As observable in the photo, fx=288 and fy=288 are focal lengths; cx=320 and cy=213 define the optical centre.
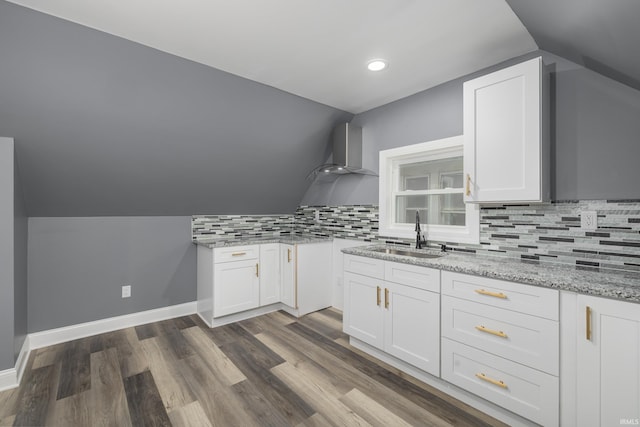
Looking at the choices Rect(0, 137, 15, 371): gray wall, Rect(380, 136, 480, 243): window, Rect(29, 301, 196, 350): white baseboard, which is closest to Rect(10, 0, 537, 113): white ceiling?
Rect(380, 136, 480, 243): window

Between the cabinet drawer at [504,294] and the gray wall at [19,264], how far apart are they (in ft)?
10.1

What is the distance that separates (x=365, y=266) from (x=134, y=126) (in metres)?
2.28

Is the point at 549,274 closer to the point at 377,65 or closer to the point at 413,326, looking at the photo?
the point at 413,326

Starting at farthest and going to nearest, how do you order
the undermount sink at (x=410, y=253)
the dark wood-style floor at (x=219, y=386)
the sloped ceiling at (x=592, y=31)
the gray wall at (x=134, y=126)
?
the undermount sink at (x=410, y=253)
the gray wall at (x=134, y=126)
the dark wood-style floor at (x=219, y=386)
the sloped ceiling at (x=592, y=31)

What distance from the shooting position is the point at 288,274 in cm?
343

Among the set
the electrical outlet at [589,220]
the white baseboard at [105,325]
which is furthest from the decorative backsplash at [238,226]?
the electrical outlet at [589,220]

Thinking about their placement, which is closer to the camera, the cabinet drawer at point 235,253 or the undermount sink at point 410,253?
the undermount sink at point 410,253

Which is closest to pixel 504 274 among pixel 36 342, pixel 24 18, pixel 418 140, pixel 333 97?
pixel 418 140

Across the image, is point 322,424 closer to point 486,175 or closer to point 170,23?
point 486,175

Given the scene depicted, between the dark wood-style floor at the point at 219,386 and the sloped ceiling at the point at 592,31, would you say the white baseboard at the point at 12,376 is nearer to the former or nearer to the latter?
the dark wood-style floor at the point at 219,386

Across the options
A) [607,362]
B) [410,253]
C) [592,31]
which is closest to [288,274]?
[410,253]

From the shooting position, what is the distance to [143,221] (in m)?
3.15

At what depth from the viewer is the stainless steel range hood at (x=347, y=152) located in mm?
3238

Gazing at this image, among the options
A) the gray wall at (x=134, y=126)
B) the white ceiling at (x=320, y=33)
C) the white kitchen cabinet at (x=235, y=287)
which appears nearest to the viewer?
the white ceiling at (x=320, y=33)
